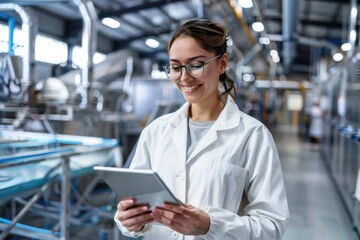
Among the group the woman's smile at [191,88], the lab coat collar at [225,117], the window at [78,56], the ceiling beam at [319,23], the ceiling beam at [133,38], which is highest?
the ceiling beam at [319,23]

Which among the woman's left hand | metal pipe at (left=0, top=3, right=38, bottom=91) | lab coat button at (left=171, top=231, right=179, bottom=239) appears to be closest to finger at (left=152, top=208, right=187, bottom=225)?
the woman's left hand

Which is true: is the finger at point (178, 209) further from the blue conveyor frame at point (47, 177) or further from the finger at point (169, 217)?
the blue conveyor frame at point (47, 177)

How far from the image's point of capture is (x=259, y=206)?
3.24ft

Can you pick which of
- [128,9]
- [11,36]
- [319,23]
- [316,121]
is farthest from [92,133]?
[319,23]

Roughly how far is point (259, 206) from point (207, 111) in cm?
34

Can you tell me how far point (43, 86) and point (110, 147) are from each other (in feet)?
3.91

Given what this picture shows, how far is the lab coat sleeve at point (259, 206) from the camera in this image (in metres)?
0.92

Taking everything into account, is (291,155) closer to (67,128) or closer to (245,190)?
(67,128)

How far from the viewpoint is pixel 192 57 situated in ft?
3.34

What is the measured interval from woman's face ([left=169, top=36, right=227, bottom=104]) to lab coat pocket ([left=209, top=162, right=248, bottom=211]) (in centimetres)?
22

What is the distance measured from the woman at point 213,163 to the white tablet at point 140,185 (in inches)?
1.2

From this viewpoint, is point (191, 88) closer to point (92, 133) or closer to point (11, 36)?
point (11, 36)

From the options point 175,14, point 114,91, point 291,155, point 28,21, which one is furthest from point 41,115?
point 175,14

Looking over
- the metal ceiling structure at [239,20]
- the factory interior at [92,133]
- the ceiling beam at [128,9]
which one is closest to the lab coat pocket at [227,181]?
the factory interior at [92,133]
